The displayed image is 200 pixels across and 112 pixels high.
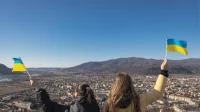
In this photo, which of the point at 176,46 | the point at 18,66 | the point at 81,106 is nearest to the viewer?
the point at 81,106

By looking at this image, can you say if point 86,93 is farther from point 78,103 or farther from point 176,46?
point 176,46

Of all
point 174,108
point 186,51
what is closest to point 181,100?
point 174,108

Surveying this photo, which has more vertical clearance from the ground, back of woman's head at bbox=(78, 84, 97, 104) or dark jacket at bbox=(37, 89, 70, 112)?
back of woman's head at bbox=(78, 84, 97, 104)

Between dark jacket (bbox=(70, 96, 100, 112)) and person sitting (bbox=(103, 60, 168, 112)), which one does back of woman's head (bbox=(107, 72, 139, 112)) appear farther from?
dark jacket (bbox=(70, 96, 100, 112))

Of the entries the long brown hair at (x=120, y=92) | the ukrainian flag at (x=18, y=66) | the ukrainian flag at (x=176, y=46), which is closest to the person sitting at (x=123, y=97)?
the long brown hair at (x=120, y=92)

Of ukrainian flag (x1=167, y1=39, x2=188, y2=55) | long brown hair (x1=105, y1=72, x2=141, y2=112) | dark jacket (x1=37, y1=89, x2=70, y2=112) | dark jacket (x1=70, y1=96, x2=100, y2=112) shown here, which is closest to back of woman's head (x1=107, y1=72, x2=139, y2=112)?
long brown hair (x1=105, y1=72, x2=141, y2=112)

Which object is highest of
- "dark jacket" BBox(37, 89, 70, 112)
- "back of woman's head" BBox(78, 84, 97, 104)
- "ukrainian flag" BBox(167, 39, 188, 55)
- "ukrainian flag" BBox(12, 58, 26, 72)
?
"ukrainian flag" BBox(167, 39, 188, 55)

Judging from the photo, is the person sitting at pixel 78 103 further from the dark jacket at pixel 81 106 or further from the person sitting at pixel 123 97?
the person sitting at pixel 123 97

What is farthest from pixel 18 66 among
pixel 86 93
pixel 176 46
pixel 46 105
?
pixel 176 46

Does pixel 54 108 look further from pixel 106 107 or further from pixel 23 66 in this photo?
pixel 23 66
